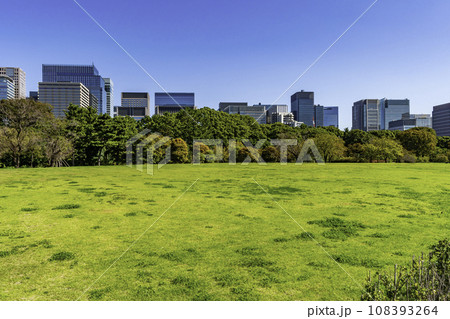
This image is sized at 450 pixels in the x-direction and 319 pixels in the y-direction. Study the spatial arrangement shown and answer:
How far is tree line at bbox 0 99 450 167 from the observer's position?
37.1m

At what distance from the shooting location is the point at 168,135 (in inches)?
2021

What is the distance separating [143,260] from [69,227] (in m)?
4.07

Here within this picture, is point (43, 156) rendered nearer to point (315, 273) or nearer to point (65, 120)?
point (65, 120)

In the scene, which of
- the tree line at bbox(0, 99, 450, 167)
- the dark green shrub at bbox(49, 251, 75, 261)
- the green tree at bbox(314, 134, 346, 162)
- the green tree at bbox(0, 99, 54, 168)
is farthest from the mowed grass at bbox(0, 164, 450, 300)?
the green tree at bbox(314, 134, 346, 162)

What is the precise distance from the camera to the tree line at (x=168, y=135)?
3712 cm

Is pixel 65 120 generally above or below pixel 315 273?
above

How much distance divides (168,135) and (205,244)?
4552 centimetres

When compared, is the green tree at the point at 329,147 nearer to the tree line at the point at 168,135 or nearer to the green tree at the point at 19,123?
the tree line at the point at 168,135

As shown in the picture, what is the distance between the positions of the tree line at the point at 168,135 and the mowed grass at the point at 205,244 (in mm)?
28204

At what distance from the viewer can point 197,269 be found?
586 centimetres

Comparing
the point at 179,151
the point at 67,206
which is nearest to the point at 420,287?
the point at 67,206

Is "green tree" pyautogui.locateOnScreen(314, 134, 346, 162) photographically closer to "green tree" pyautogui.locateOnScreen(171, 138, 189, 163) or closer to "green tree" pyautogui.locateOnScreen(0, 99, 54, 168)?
"green tree" pyautogui.locateOnScreen(171, 138, 189, 163)

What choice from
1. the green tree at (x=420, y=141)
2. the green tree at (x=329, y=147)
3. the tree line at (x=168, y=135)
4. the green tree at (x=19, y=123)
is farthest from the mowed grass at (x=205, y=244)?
the green tree at (x=420, y=141)
